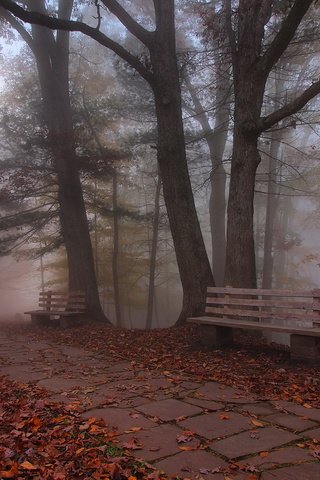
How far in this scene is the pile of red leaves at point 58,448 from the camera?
282cm

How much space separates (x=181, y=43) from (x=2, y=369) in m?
15.4

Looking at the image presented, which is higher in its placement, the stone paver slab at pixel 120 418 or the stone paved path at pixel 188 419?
the stone paver slab at pixel 120 418

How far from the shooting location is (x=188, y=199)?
9484 mm

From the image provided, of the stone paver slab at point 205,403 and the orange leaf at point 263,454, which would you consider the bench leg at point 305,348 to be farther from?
the orange leaf at point 263,454

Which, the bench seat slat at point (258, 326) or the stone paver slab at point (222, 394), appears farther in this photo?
the bench seat slat at point (258, 326)

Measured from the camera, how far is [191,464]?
3014mm

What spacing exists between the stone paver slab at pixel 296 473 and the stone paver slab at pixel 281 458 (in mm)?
81

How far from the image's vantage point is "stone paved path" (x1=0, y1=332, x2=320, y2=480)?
10.0 ft

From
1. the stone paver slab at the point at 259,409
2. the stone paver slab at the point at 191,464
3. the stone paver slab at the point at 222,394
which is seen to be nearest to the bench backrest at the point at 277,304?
the stone paver slab at the point at 222,394

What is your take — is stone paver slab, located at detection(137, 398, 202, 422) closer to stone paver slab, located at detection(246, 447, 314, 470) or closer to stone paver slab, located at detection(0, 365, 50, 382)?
stone paver slab, located at detection(246, 447, 314, 470)

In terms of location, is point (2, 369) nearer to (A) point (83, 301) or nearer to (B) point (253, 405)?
(B) point (253, 405)

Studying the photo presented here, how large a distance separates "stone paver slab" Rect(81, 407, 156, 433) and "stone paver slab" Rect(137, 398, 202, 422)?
16 cm

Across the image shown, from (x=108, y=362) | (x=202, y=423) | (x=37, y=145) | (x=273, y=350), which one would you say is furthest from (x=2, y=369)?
(x=37, y=145)

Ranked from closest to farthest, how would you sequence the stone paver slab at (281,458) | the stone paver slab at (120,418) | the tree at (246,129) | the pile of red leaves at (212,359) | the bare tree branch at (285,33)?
the stone paver slab at (281,458), the stone paver slab at (120,418), the pile of red leaves at (212,359), the bare tree branch at (285,33), the tree at (246,129)
